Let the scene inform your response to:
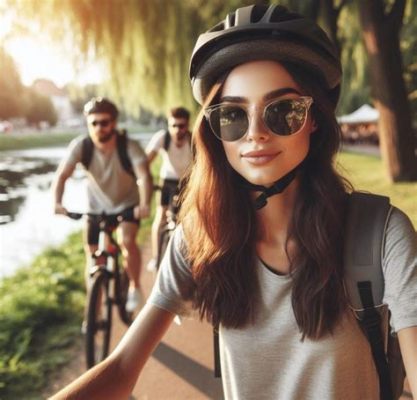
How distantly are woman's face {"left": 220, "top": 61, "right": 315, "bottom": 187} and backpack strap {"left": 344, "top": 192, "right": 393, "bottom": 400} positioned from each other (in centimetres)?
24

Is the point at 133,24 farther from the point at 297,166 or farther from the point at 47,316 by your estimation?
the point at 297,166

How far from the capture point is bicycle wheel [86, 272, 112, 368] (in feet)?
11.0

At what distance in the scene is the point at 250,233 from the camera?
55.0 inches

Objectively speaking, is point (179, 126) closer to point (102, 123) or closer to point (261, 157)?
point (102, 123)

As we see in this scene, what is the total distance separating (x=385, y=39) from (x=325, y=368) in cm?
952

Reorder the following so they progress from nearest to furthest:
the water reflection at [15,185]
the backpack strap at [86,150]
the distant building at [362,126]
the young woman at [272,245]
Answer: the young woman at [272,245]
the backpack strap at [86,150]
the water reflection at [15,185]
the distant building at [362,126]

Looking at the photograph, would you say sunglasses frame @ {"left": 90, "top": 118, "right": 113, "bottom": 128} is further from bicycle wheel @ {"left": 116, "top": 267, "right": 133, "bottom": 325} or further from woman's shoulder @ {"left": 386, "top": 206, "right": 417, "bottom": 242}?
woman's shoulder @ {"left": 386, "top": 206, "right": 417, "bottom": 242}

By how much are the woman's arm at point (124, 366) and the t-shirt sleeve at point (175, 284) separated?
0.08 ft

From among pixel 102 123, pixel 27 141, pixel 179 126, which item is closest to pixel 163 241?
pixel 179 126

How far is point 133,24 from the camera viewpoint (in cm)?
789

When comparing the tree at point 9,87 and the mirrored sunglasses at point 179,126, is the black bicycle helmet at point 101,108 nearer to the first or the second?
the mirrored sunglasses at point 179,126

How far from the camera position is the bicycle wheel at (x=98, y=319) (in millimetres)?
3340

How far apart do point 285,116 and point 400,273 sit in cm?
48

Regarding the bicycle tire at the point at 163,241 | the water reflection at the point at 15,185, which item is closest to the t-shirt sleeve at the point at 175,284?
the bicycle tire at the point at 163,241
